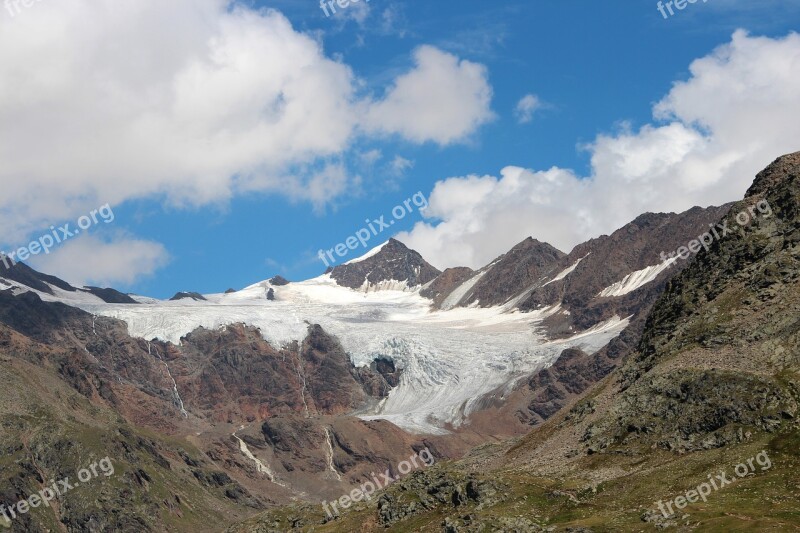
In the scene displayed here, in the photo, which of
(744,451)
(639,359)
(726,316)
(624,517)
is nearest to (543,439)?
(639,359)

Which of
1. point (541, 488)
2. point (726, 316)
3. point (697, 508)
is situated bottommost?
point (697, 508)

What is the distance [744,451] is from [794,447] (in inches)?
246

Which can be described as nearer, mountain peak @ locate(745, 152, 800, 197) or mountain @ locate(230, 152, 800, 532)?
mountain @ locate(230, 152, 800, 532)

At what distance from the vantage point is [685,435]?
14425 cm

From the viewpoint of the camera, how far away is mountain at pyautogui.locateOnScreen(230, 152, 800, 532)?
118 metres

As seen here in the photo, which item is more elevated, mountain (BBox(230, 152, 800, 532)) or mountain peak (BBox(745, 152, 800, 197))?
mountain peak (BBox(745, 152, 800, 197))

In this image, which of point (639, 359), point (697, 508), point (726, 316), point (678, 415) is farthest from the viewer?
point (639, 359)

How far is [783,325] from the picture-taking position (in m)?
155

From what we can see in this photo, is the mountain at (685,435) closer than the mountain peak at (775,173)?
Yes

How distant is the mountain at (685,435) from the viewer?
117875 mm

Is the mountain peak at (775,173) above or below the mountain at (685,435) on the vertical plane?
above

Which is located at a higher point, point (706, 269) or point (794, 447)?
point (706, 269)

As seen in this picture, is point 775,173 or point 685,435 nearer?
point 685,435

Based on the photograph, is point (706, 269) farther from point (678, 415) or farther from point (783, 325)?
point (678, 415)
